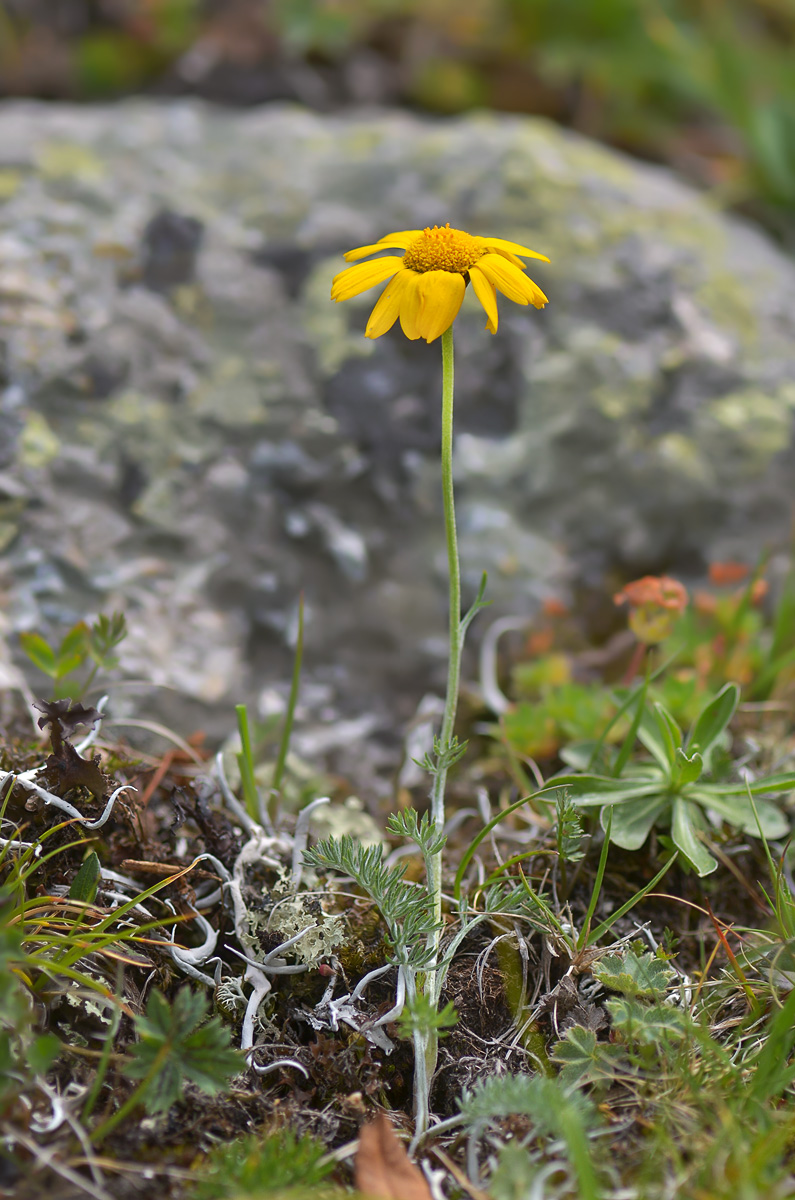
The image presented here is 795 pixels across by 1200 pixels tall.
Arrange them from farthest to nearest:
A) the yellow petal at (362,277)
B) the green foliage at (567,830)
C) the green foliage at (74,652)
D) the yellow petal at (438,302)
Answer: the green foliage at (74,652) → the green foliage at (567,830) → the yellow petal at (362,277) → the yellow petal at (438,302)

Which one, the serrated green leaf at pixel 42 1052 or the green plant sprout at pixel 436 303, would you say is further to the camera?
the green plant sprout at pixel 436 303

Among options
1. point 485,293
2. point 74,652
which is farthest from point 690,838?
point 74,652

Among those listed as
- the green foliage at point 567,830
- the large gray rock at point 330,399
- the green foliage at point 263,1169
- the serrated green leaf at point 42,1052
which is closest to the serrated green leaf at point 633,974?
the green foliage at point 567,830

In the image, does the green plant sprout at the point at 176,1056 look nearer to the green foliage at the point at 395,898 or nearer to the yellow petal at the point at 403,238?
the green foliage at the point at 395,898

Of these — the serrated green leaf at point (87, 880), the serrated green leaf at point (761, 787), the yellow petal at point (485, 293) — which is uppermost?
the yellow petal at point (485, 293)

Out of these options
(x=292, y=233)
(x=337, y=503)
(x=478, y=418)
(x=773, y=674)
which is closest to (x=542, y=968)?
(x=773, y=674)

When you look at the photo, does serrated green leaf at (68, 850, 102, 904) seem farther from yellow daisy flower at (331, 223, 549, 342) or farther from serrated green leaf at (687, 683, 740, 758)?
serrated green leaf at (687, 683, 740, 758)

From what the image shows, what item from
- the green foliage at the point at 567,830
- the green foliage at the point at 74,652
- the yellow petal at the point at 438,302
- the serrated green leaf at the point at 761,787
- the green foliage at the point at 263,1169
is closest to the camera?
the green foliage at the point at 263,1169

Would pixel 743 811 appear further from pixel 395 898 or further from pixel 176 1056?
pixel 176 1056
